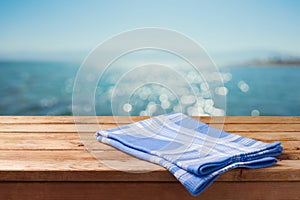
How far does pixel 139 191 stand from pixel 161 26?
8.34ft

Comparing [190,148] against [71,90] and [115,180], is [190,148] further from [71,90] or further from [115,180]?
[71,90]

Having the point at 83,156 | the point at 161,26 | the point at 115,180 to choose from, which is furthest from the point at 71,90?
the point at 115,180

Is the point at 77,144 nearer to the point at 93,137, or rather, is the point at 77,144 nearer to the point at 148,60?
the point at 93,137

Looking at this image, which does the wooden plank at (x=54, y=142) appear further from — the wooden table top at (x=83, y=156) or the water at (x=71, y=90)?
the water at (x=71, y=90)

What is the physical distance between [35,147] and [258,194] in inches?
23.7

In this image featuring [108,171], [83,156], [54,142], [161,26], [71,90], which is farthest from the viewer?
[71,90]

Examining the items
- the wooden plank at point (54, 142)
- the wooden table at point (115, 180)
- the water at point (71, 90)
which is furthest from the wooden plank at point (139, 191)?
the water at point (71, 90)

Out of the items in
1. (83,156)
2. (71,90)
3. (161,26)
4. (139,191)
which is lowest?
(139,191)

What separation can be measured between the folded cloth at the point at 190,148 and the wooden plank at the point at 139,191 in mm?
55

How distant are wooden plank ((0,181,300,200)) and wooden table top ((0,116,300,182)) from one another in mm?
21

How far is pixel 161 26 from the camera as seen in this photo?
11.1 feet

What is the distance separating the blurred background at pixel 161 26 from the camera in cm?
336

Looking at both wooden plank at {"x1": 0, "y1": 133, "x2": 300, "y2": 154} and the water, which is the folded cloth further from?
the water

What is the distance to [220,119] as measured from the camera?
1.29 m
